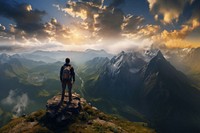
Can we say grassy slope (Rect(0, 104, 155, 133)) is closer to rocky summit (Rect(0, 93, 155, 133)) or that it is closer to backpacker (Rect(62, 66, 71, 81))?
rocky summit (Rect(0, 93, 155, 133))

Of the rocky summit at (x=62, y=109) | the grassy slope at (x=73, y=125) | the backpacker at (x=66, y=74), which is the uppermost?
the backpacker at (x=66, y=74)

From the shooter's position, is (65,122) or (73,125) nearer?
(73,125)

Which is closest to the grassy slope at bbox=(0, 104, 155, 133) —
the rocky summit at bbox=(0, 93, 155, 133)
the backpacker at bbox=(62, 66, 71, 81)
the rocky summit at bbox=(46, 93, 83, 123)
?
the rocky summit at bbox=(0, 93, 155, 133)

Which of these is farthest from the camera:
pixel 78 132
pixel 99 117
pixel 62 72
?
pixel 99 117

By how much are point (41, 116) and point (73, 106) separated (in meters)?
10.5

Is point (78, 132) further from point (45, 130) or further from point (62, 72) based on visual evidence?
point (62, 72)

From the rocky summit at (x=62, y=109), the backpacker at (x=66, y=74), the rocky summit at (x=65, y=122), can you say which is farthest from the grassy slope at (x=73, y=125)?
the backpacker at (x=66, y=74)

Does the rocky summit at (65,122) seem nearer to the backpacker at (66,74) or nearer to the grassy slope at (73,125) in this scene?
the grassy slope at (73,125)

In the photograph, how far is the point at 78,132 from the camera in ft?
179

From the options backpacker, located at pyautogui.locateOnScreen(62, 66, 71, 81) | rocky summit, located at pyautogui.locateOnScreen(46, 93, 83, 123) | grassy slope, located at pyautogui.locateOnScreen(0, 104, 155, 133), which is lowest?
grassy slope, located at pyautogui.locateOnScreen(0, 104, 155, 133)

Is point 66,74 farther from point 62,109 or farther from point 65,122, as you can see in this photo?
point 65,122

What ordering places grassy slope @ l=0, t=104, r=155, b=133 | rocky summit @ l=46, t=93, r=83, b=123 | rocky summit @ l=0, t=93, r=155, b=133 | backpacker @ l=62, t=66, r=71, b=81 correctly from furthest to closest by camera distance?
rocky summit @ l=46, t=93, r=83, b=123
backpacker @ l=62, t=66, r=71, b=81
rocky summit @ l=0, t=93, r=155, b=133
grassy slope @ l=0, t=104, r=155, b=133

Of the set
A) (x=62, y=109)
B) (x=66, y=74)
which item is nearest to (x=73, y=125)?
(x=62, y=109)

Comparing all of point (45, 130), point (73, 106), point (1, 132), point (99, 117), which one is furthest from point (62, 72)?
point (1, 132)
